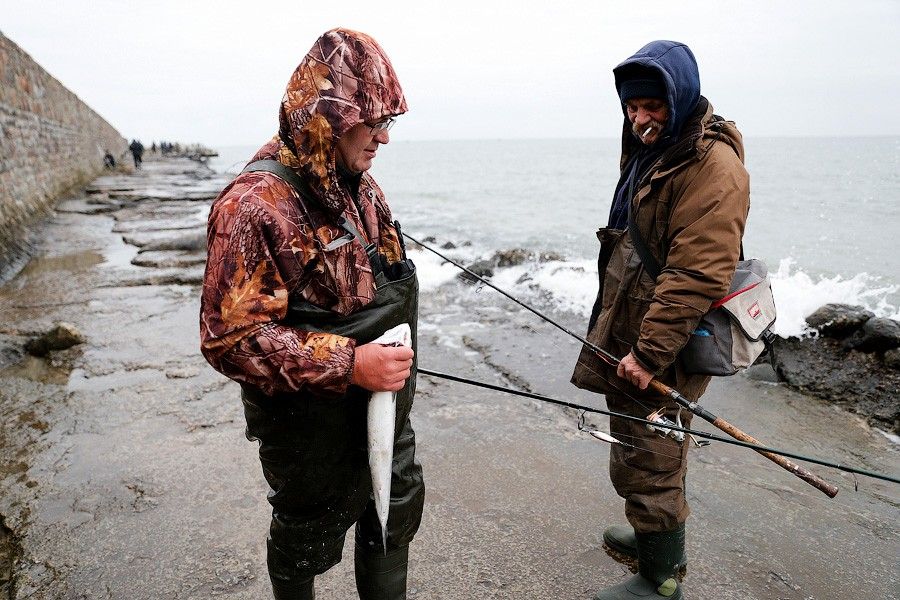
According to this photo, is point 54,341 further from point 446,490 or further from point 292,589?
point 292,589

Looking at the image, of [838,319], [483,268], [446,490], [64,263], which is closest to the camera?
[446,490]

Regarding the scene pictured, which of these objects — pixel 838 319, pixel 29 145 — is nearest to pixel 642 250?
pixel 838 319

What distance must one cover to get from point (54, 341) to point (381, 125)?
5.28 metres

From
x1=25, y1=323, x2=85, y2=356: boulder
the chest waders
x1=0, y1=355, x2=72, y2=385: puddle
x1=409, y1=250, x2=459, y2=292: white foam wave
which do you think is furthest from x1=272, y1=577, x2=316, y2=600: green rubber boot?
x1=409, y1=250, x2=459, y2=292: white foam wave

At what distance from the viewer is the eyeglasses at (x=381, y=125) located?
180 cm

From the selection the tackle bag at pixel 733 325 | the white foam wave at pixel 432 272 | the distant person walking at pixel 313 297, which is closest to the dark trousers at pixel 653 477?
the tackle bag at pixel 733 325

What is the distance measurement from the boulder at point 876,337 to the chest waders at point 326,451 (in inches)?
215

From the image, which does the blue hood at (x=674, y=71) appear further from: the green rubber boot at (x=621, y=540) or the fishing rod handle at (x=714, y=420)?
the green rubber boot at (x=621, y=540)

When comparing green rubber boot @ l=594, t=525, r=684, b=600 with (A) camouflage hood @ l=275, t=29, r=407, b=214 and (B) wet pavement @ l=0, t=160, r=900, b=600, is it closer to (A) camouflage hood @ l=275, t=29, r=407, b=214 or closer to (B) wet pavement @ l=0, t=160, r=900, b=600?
(B) wet pavement @ l=0, t=160, r=900, b=600

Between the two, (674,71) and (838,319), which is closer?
(674,71)

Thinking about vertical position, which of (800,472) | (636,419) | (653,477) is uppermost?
(636,419)

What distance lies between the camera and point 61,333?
18.4ft

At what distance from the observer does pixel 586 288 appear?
913cm

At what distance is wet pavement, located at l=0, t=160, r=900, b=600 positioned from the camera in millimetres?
2824
